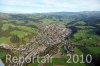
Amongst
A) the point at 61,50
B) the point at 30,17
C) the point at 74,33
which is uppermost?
the point at 30,17

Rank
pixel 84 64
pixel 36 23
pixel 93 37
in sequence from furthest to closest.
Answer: pixel 36 23
pixel 93 37
pixel 84 64

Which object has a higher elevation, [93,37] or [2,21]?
[2,21]

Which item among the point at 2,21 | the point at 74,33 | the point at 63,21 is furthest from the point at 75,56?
the point at 2,21

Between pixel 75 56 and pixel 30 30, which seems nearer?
pixel 75 56

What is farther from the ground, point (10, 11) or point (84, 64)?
point (10, 11)

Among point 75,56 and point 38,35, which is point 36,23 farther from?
point 75,56

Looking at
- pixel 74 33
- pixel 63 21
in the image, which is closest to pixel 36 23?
pixel 63 21

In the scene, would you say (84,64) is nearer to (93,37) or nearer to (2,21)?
(93,37)

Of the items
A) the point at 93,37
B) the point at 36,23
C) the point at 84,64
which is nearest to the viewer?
the point at 84,64

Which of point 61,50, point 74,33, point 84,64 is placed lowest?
point 84,64
